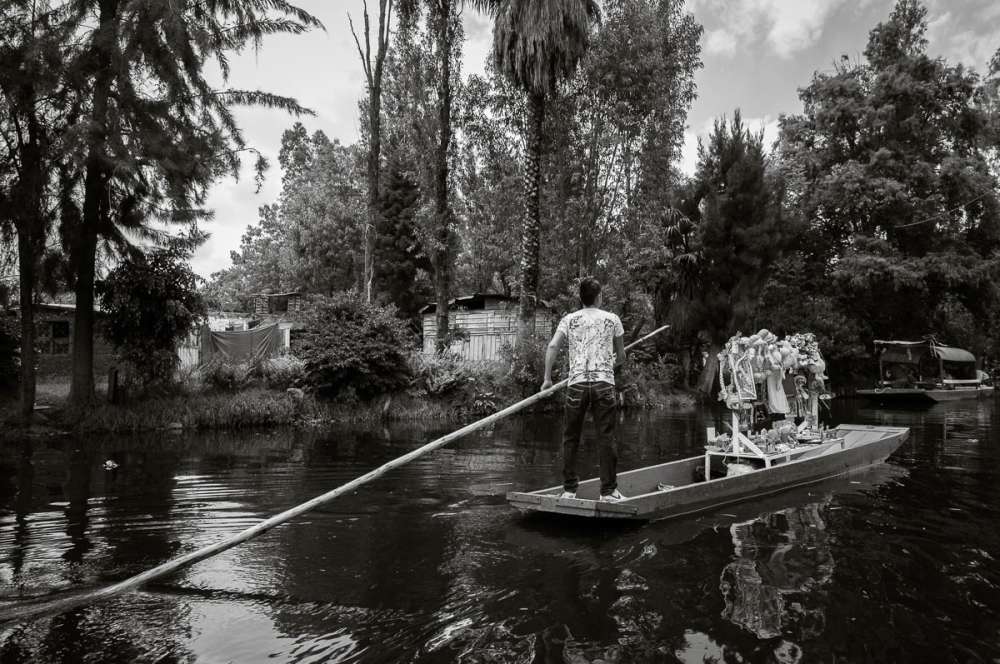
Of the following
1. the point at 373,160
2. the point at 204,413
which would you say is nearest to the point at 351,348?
the point at 204,413

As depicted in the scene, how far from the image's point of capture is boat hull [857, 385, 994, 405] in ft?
85.3

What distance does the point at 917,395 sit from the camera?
25969 millimetres

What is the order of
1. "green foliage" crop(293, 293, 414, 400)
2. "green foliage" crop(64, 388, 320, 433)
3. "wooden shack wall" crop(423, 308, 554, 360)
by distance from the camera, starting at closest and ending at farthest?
"green foliage" crop(64, 388, 320, 433) < "green foliage" crop(293, 293, 414, 400) < "wooden shack wall" crop(423, 308, 554, 360)

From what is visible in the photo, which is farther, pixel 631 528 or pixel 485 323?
pixel 485 323

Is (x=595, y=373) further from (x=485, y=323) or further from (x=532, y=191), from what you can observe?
(x=485, y=323)

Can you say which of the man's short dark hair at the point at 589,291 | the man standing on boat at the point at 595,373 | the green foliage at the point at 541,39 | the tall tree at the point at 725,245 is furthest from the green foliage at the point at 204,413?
the tall tree at the point at 725,245

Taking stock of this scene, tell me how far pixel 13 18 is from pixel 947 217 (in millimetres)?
35627

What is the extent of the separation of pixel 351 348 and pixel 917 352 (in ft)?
85.1

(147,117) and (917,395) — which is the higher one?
(147,117)

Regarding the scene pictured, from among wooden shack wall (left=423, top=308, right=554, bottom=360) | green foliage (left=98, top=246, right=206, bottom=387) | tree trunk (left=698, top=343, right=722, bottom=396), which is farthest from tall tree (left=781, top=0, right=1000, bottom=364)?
green foliage (left=98, top=246, right=206, bottom=387)

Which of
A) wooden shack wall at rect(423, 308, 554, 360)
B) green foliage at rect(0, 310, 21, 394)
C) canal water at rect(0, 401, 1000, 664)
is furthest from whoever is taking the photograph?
wooden shack wall at rect(423, 308, 554, 360)

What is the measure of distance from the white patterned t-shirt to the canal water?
157 cm

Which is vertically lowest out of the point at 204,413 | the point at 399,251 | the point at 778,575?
the point at 778,575

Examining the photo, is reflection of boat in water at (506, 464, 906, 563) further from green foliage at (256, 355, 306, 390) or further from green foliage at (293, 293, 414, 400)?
green foliage at (256, 355, 306, 390)
